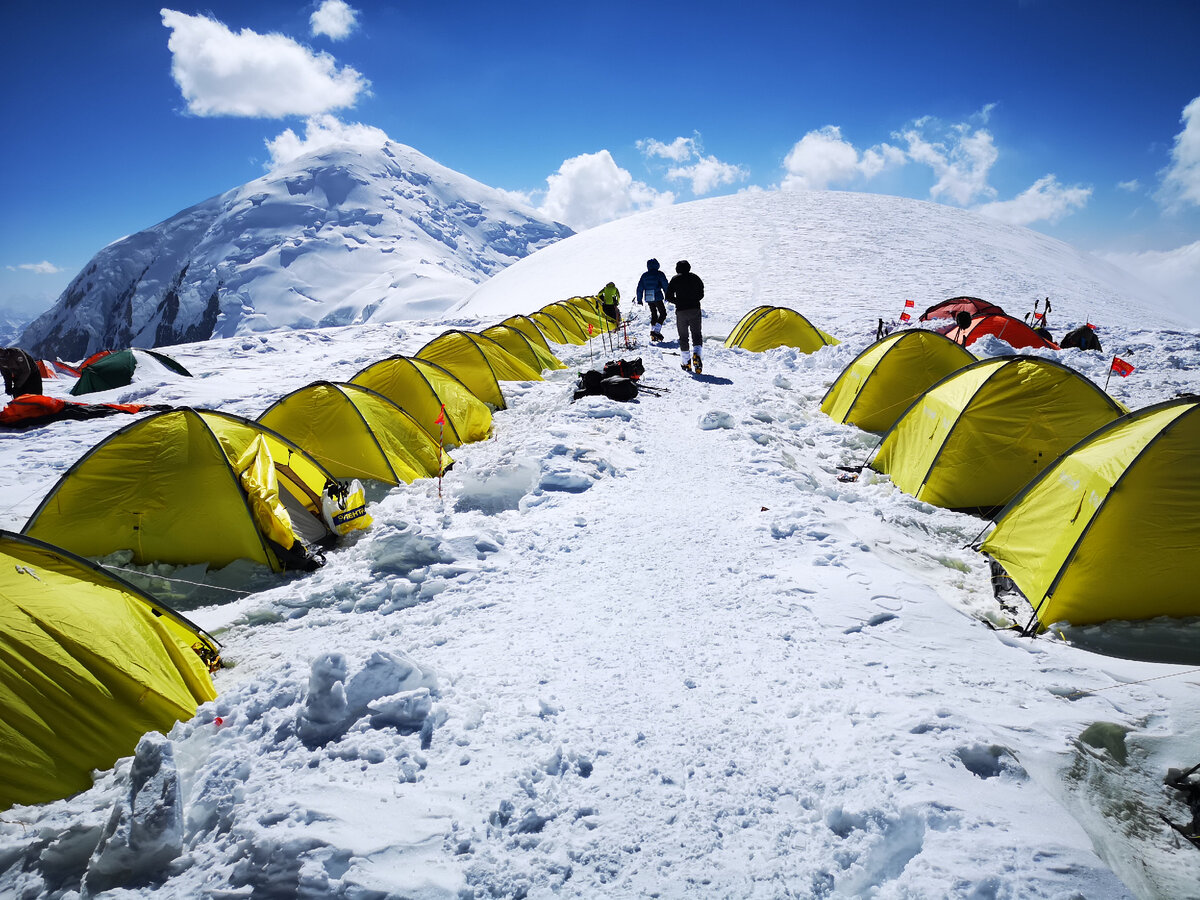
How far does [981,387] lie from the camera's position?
7.84m

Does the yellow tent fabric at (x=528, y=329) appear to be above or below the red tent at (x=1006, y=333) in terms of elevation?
above

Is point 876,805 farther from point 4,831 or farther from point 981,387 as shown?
point 981,387

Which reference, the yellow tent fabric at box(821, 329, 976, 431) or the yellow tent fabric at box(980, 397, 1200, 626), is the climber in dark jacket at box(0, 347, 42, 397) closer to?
the yellow tent fabric at box(821, 329, 976, 431)

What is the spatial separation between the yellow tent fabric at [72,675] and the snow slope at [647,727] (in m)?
0.21

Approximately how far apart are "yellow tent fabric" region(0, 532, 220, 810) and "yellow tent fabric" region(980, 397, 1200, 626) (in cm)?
693

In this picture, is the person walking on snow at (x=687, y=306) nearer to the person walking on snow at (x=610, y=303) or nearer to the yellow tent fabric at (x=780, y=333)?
the yellow tent fabric at (x=780, y=333)

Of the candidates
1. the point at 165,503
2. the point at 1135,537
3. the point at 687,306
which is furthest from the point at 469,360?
the point at 1135,537

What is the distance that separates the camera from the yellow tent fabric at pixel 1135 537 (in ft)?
15.9

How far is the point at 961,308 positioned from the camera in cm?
2130

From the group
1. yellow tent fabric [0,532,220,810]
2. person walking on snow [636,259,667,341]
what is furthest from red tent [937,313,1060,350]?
yellow tent fabric [0,532,220,810]

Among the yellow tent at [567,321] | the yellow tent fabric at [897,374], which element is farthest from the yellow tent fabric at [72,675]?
the yellow tent at [567,321]

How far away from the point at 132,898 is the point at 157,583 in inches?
177

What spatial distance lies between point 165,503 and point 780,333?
57.9 feet

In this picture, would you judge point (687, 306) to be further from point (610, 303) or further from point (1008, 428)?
point (610, 303)
